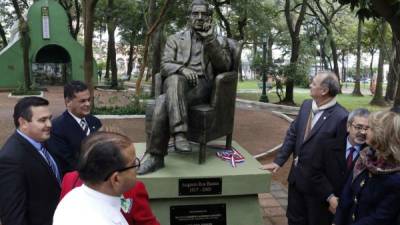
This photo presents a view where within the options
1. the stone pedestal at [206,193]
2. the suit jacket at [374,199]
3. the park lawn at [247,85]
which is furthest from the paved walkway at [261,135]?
the park lawn at [247,85]

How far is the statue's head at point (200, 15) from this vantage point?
4566mm

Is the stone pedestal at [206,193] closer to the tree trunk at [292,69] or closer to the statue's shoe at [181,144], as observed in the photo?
the statue's shoe at [181,144]

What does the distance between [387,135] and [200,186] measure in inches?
83.3

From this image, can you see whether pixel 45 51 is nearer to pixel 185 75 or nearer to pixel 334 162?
pixel 185 75

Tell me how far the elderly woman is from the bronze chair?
1.99m

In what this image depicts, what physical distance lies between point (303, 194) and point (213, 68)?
1.81m

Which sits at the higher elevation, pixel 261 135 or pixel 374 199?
pixel 374 199

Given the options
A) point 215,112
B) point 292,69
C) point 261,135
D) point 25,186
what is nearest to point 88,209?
point 25,186

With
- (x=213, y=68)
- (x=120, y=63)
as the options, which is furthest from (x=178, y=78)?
(x=120, y=63)

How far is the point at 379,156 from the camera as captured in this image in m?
2.48

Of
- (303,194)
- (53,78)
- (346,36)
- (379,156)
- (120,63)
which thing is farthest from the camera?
(120,63)

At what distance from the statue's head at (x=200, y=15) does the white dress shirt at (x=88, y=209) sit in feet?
10.6

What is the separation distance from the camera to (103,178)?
1.66m

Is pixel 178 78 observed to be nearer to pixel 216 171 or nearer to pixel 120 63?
pixel 216 171
